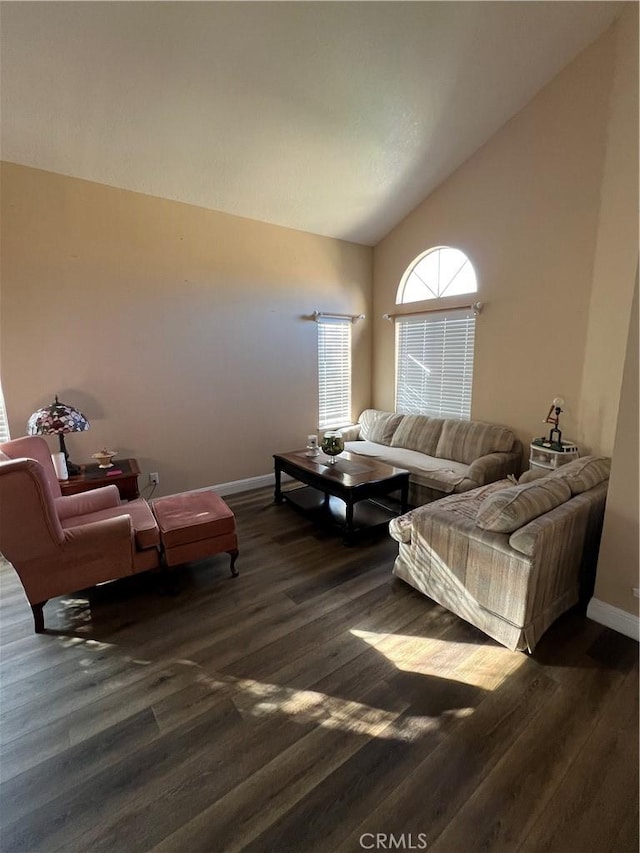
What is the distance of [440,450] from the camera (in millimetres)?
4086

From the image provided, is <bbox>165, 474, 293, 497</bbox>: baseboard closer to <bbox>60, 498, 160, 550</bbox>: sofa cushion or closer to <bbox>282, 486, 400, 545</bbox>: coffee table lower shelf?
<bbox>282, 486, 400, 545</bbox>: coffee table lower shelf

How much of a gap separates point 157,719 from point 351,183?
178 inches

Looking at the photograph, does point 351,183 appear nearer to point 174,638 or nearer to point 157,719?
point 174,638

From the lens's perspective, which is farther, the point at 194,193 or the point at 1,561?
the point at 194,193

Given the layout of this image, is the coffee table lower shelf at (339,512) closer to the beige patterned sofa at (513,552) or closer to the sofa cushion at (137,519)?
the beige patterned sofa at (513,552)

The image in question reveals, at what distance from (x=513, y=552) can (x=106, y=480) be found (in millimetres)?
2934

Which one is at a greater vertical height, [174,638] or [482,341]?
[482,341]

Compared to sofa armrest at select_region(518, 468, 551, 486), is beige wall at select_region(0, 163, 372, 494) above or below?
above

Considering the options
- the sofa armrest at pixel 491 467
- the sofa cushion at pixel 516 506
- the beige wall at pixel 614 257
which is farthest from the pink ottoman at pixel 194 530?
the beige wall at pixel 614 257

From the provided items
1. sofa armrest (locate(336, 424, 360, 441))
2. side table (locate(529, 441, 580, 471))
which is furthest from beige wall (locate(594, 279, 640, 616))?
sofa armrest (locate(336, 424, 360, 441))

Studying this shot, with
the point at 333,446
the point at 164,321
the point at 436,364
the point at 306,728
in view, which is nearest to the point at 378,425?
the point at 436,364

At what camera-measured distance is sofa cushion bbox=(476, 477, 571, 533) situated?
77.5 inches

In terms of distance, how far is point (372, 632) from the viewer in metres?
2.15

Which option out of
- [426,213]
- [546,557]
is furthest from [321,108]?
[546,557]
